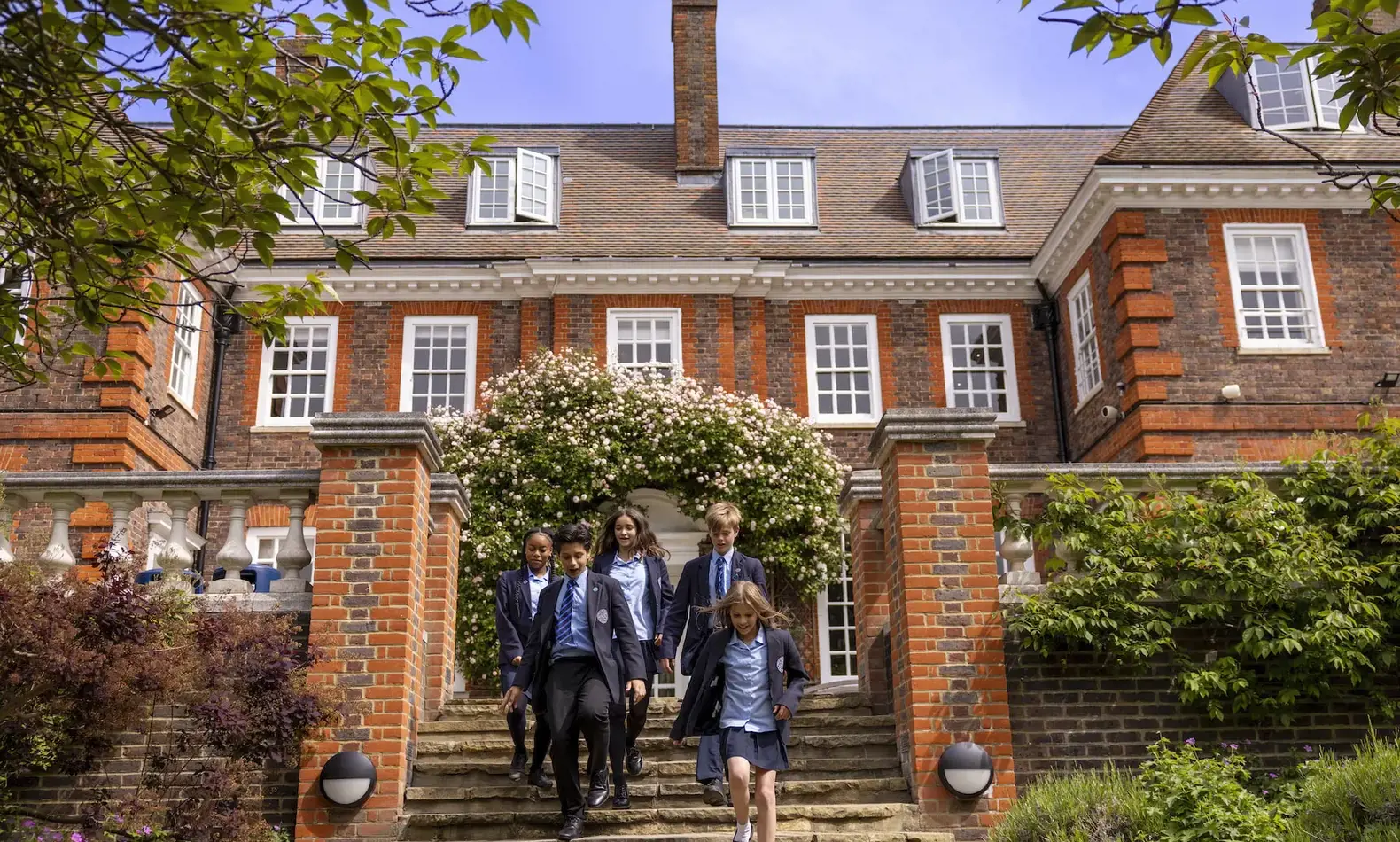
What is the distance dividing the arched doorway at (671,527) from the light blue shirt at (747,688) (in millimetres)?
9885

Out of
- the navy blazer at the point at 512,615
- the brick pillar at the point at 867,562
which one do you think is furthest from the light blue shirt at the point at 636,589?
the brick pillar at the point at 867,562

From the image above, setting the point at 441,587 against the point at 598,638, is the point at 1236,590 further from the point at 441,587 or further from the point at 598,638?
the point at 441,587

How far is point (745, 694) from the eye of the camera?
6844 millimetres

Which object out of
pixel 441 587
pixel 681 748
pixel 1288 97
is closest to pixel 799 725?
pixel 681 748

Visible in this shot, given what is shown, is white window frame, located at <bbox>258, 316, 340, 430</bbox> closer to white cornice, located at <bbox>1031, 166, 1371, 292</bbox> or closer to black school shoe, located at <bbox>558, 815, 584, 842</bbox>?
white cornice, located at <bbox>1031, 166, 1371, 292</bbox>

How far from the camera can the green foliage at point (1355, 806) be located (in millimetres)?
5871

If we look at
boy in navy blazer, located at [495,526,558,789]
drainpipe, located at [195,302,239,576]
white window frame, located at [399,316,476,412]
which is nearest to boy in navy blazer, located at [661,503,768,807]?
boy in navy blazer, located at [495,526,558,789]

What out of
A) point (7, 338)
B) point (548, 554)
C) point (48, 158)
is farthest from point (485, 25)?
point (548, 554)

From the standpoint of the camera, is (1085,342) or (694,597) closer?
(694,597)

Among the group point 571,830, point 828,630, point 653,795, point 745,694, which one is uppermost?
point 828,630

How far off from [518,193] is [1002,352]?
7.96 metres

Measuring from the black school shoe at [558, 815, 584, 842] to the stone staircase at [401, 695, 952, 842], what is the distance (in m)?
0.20

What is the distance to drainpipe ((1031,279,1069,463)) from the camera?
18625 millimetres

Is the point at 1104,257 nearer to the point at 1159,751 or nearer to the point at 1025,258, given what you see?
the point at 1025,258
